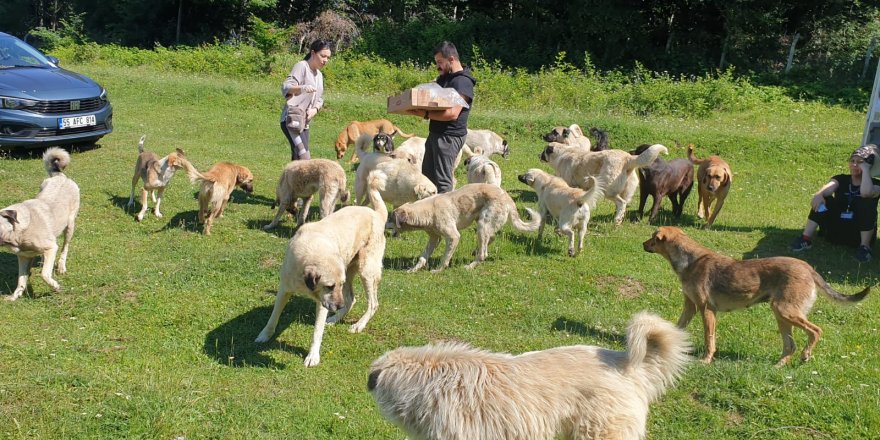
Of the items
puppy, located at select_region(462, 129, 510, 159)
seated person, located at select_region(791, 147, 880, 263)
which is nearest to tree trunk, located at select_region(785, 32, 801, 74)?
puppy, located at select_region(462, 129, 510, 159)

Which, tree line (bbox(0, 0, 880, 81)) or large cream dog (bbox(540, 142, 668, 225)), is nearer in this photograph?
large cream dog (bbox(540, 142, 668, 225))

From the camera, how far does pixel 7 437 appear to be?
179 inches

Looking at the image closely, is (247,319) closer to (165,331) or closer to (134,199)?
(165,331)

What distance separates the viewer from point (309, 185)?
32.8ft

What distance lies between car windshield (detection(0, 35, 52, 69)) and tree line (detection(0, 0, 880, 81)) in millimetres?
12193

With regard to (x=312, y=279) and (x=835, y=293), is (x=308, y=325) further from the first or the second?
(x=835, y=293)

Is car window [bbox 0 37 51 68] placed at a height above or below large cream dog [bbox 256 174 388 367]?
above

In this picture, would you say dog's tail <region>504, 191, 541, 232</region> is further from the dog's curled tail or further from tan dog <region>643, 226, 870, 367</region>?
the dog's curled tail

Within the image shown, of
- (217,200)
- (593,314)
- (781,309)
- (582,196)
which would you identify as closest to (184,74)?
(217,200)

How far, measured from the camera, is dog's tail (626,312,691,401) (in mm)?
3932

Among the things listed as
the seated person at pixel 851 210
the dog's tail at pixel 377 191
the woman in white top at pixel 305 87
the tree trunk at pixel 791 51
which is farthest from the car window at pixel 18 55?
the tree trunk at pixel 791 51

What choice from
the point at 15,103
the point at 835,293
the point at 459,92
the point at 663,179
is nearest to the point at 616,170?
the point at 663,179

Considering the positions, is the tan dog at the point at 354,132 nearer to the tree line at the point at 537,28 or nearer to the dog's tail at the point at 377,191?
the dog's tail at the point at 377,191

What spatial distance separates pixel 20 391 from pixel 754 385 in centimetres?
559
